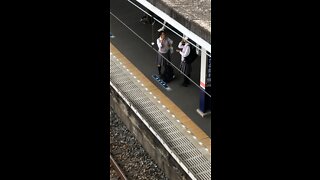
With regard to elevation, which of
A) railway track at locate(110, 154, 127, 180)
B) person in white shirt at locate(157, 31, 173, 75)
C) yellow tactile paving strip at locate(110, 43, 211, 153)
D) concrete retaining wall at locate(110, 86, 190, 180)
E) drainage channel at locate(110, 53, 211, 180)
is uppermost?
person in white shirt at locate(157, 31, 173, 75)

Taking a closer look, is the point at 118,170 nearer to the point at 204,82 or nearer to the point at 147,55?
the point at 204,82

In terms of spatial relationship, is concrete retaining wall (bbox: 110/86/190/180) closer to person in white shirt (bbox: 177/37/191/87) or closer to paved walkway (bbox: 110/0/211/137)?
paved walkway (bbox: 110/0/211/137)

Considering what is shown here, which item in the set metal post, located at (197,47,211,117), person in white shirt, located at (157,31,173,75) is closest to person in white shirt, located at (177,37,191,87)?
person in white shirt, located at (157,31,173,75)

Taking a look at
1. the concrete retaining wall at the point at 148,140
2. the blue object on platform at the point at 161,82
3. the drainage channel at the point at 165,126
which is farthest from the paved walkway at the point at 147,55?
the concrete retaining wall at the point at 148,140

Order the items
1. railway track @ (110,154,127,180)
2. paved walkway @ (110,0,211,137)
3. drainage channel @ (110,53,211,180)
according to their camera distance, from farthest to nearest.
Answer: paved walkway @ (110,0,211,137) < railway track @ (110,154,127,180) < drainage channel @ (110,53,211,180)

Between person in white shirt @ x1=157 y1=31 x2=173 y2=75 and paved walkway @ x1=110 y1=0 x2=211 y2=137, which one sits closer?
paved walkway @ x1=110 y1=0 x2=211 y2=137

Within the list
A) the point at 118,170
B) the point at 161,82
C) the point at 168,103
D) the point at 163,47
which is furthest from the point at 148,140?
the point at 163,47

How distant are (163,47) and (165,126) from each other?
2.11 m

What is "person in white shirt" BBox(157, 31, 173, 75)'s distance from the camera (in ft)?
33.4

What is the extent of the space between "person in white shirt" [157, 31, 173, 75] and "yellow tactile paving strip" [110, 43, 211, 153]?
52cm
